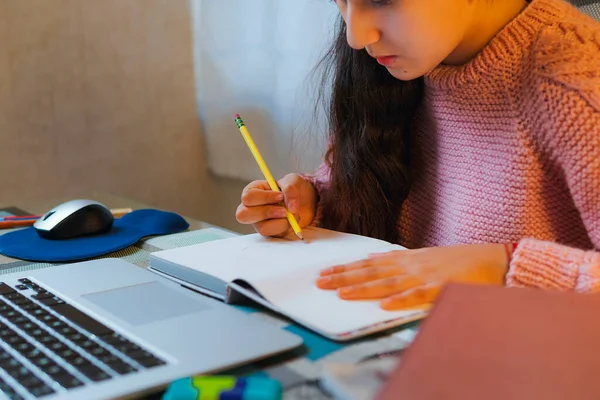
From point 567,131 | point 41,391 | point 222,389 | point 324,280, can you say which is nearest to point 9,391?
point 41,391

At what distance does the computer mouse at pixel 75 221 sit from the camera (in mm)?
919

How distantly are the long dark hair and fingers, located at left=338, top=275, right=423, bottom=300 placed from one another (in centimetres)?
32

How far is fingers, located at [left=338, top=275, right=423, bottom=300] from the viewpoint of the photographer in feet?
1.90

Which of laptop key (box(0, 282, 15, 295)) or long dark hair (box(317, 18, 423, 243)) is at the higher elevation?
long dark hair (box(317, 18, 423, 243))

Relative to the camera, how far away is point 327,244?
765 millimetres

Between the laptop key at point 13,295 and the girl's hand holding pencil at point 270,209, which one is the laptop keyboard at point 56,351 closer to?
the laptop key at point 13,295

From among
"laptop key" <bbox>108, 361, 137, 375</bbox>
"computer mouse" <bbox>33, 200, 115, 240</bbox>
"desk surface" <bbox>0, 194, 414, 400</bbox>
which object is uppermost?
"laptop key" <bbox>108, 361, 137, 375</bbox>

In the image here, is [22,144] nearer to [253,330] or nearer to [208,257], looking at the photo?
[208,257]

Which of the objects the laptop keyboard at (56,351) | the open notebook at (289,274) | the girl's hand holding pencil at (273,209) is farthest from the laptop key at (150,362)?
the girl's hand holding pencil at (273,209)

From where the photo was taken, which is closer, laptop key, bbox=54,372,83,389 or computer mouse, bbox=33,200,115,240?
laptop key, bbox=54,372,83,389

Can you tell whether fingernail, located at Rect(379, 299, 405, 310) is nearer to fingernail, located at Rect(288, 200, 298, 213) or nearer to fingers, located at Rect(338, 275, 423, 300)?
fingers, located at Rect(338, 275, 423, 300)

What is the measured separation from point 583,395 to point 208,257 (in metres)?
0.46

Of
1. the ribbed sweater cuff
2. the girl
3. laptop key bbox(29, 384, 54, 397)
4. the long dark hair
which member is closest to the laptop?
laptop key bbox(29, 384, 54, 397)

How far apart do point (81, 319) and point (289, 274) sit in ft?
0.65
